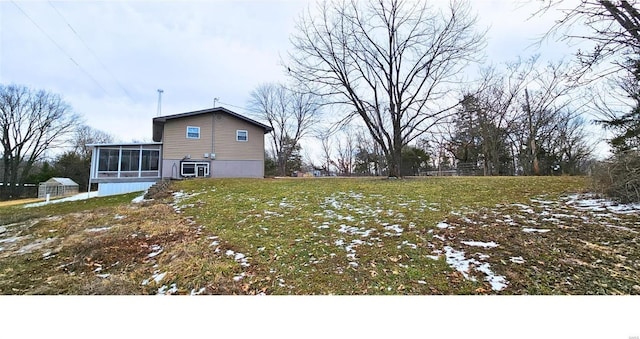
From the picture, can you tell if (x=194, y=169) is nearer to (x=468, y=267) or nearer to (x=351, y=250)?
(x=351, y=250)

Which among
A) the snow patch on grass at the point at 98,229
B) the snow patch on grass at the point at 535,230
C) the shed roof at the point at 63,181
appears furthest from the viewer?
the shed roof at the point at 63,181

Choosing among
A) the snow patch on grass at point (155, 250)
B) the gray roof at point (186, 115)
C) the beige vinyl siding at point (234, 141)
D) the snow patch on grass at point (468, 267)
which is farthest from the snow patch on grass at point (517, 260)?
the gray roof at point (186, 115)

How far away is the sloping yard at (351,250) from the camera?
7.47 feet

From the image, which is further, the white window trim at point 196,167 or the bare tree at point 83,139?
the white window trim at point 196,167

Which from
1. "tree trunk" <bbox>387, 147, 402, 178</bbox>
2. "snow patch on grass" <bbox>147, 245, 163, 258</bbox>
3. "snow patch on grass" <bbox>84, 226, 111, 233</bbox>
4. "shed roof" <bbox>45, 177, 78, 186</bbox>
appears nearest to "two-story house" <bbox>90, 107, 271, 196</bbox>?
"shed roof" <bbox>45, 177, 78, 186</bbox>

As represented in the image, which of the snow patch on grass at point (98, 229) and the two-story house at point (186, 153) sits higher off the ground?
the two-story house at point (186, 153)

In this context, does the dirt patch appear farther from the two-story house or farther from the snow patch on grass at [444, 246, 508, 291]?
the snow patch on grass at [444, 246, 508, 291]

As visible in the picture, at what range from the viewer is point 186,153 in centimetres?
1341

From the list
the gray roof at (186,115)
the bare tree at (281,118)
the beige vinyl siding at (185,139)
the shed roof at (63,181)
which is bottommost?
the shed roof at (63,181)

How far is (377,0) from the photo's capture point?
955 cm

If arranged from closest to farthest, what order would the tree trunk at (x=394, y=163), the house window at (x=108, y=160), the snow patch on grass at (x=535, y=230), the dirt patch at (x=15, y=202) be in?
the snow patch on grass at (x=535, y=230), the dirt patch at (x=15, y=202), the tree trunk at (x=394, y=163), the house window at (x=108, y=160)

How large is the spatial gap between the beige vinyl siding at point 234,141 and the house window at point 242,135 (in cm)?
12

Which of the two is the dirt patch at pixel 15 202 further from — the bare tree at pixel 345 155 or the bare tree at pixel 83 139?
the bare tree at pixel 345 155
